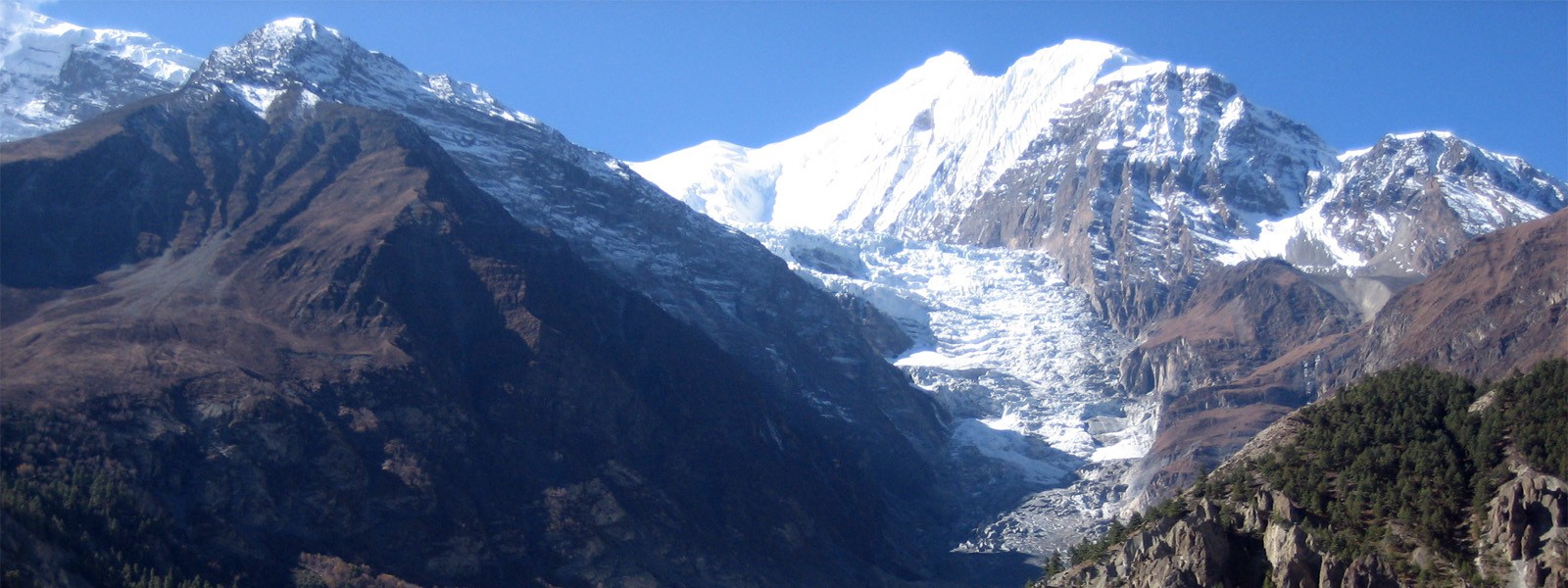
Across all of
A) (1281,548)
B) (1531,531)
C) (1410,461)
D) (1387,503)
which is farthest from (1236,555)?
(1531,531)

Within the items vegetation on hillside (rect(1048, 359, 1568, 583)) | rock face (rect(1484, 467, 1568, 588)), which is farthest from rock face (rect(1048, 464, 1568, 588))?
vegetation on hillside (rect(1048, 359, 1568, 583))

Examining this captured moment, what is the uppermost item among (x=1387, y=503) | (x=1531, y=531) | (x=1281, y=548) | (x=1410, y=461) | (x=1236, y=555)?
(x=1410, y=461)

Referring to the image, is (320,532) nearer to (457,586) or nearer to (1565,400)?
(457,586)

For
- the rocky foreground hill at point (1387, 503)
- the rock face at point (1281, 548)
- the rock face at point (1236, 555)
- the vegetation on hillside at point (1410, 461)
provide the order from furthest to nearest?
the vegetation on hillside at point (1410, 461) < the rocky foreground hill at point (1387, 503) < the rock face at point (1236, 555) < the rock face at point (1281, 548)

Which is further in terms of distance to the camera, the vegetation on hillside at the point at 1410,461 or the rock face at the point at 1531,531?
the vegetation on hillside at the point at 1410,461

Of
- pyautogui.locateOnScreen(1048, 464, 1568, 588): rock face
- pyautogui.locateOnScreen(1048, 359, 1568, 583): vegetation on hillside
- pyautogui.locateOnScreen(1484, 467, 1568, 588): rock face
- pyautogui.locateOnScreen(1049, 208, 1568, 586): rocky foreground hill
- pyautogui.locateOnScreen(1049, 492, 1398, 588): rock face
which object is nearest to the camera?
pyautogui.locateOnScreen(1484, 467, 1568, 588): rock face

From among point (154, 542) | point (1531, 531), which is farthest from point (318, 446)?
point (1531, 531)

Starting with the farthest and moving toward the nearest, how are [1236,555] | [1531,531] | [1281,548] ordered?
[1236,555] < [1281,548] < [1531,531]

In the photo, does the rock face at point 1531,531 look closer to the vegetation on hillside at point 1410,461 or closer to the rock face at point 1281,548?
the rock face at point 1281,548

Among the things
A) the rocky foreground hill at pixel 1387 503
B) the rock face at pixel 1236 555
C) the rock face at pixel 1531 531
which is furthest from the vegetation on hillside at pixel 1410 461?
the rock face at pixel 1236 555

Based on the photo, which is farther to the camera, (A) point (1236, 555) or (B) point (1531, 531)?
(A) point (1236, 555)

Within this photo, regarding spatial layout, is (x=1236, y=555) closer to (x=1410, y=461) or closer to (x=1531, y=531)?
(x=1410, y=461)

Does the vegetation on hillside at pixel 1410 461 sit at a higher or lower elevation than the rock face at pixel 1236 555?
higher

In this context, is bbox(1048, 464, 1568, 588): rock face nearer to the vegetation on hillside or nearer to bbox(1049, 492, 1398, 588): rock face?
bbox(1049, 492, 1398, 588): rock face
